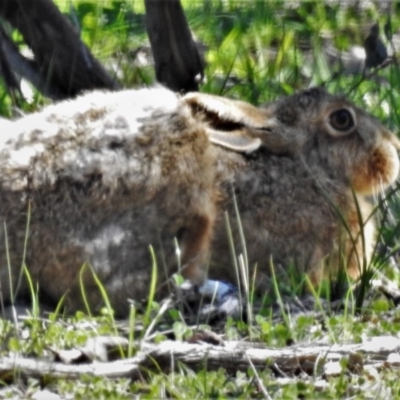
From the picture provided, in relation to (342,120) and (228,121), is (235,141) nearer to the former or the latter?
(228,121)

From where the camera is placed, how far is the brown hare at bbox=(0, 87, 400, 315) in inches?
212

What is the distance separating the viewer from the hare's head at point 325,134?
6.24 metres

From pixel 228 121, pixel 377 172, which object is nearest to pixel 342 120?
pixel 377 172

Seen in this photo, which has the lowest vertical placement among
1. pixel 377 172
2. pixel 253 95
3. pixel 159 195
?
pixel 377 172

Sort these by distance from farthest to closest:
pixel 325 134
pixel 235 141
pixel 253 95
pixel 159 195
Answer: pixel 253 95
pixel 325 134
pixel 235 141
pixel 159 195

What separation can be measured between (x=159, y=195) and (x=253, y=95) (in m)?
2.30

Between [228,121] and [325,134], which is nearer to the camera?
[228,121]

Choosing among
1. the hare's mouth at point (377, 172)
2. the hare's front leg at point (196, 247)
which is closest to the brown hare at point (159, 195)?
the hare's front leg at point (196, 247)

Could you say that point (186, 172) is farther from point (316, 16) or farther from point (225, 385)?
point (316, 16)

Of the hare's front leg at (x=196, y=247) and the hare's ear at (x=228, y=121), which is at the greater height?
the hare's ear at (x=228, y=121)

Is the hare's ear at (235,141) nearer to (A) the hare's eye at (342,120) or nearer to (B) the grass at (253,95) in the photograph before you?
(A) the hare's eye at (342,120)

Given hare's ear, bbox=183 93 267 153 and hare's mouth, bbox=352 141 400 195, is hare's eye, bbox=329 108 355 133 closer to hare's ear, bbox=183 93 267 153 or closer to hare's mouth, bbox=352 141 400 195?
hare's mouth, bbox=352 141 400 195

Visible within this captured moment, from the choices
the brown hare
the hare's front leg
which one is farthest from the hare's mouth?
the hare's front leg

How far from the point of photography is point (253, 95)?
7648 millimetres
